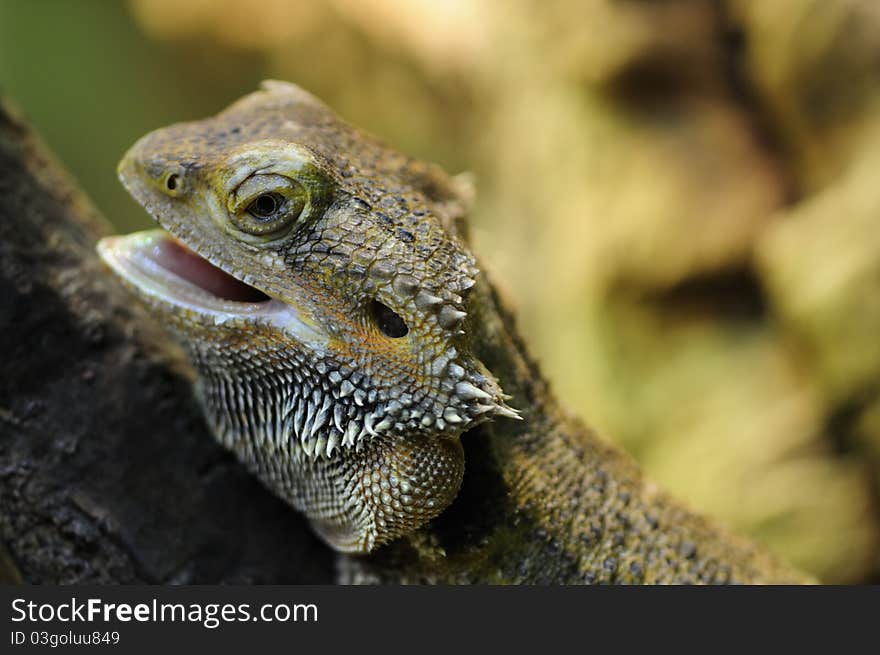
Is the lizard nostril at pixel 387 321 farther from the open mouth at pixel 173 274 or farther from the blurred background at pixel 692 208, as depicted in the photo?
the blurred background at pixel 692 208

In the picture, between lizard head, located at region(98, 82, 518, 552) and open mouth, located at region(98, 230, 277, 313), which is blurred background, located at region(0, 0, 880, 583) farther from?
open mouth, located at region(98, 230, 277, 313)

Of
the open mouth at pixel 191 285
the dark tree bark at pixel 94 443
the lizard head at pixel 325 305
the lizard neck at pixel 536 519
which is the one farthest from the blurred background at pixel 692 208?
the open mouth at pixel 191 285

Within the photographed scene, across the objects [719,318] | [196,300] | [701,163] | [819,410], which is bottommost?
[196,300]

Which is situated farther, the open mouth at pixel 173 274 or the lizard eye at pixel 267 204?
the open mouth at pixel 173 274

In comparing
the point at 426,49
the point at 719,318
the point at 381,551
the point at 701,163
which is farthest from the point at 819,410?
the point at 426,49

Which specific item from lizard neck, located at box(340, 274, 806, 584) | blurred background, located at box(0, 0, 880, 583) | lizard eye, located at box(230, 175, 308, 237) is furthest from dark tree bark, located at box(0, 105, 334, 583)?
blurred background, located at box(0, 0, 880, 583)

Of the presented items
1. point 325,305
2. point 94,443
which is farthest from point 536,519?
point 94,443

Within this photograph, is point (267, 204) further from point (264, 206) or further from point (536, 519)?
point (536, 519)

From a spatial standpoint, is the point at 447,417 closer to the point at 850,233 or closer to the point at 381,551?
the point at 381,551
